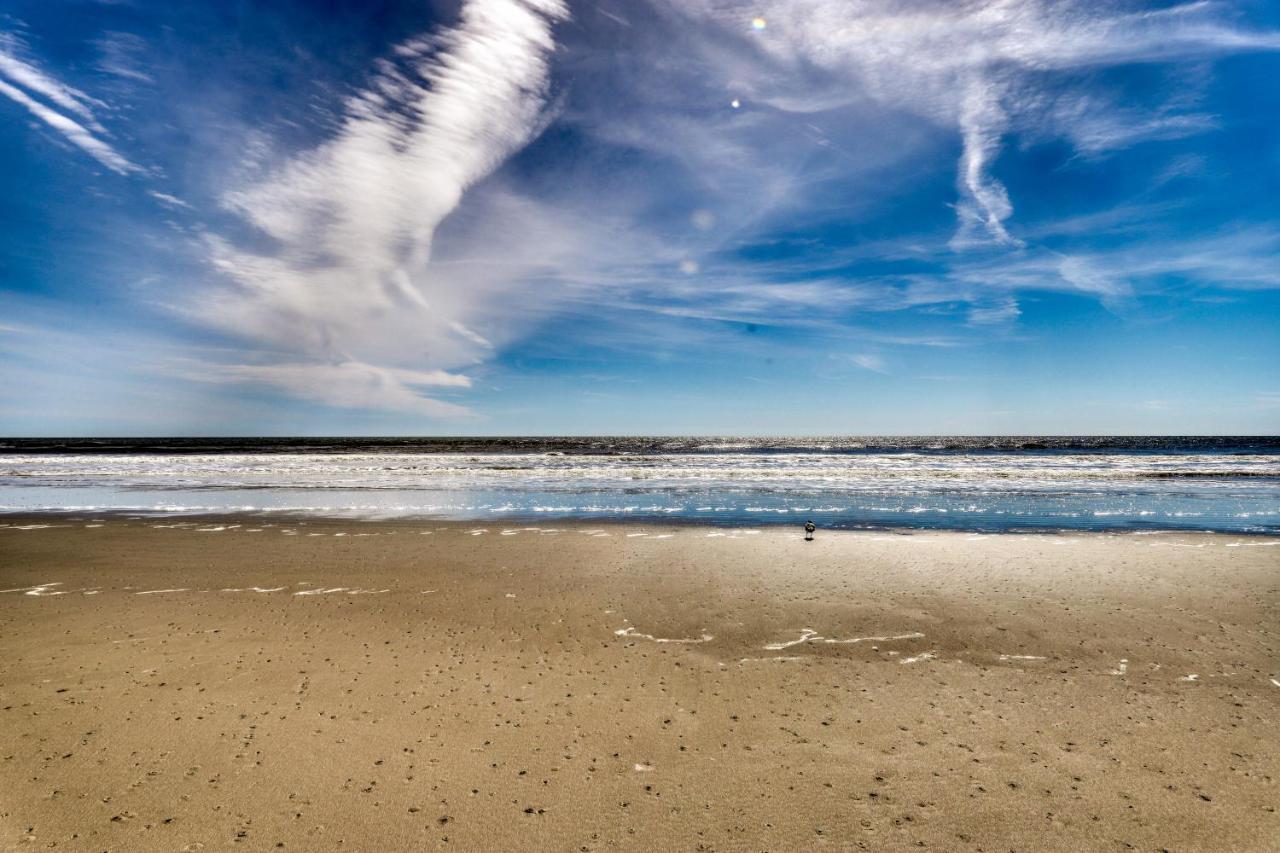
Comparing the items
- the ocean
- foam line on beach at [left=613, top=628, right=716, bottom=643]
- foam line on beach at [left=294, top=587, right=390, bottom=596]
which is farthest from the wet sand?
the ocean

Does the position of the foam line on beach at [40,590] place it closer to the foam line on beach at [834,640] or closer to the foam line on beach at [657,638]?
the foam line on beach at [657,638]

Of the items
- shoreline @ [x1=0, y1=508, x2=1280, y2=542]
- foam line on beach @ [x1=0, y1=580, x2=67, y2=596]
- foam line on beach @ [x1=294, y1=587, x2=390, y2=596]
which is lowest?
foam line on beach @ [x1=294, y1=587, x2=390, y2=596]

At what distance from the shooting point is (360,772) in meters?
5.02

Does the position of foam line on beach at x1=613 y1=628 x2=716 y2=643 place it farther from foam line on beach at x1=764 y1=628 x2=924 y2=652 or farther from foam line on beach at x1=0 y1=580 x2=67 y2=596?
foam line on beach at x1=0 y1=580 x2=67 y2=596

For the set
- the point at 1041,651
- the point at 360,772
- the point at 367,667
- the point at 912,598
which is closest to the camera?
the point at 360,772

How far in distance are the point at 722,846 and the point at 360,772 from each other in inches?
118

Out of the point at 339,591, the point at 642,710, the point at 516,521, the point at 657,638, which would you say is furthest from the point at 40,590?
the point at 642,710

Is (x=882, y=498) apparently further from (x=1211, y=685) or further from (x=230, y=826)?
(x=230, y=826)

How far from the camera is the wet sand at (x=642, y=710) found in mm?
4465

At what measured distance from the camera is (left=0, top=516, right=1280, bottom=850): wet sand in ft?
14.6

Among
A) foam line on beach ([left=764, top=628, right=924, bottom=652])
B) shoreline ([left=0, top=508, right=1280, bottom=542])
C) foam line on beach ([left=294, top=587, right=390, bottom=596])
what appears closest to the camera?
foam line on beach ([left=764, top=628, right=924, bottom=652])

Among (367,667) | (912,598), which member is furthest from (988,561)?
(367,667)

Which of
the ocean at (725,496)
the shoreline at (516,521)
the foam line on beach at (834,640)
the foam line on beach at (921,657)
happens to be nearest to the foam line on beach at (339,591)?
the foam line on beach at (834,640)

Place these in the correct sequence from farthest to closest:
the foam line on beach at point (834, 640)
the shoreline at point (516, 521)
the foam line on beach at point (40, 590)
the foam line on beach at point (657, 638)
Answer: the shoreline at point (516, 521) → the foam line on beach at point (40, 590) → the foam line on beach at point (657, 638) → the foam line on beach at point (834, 640)
